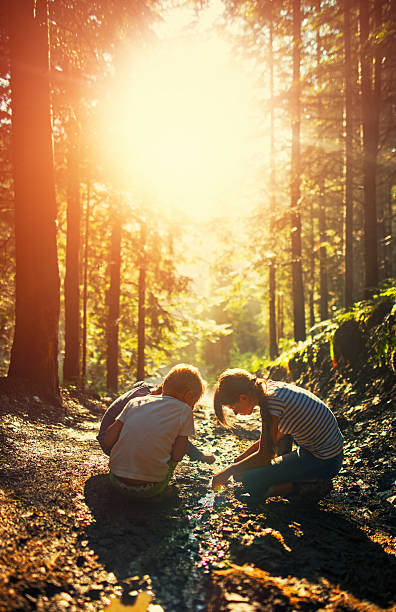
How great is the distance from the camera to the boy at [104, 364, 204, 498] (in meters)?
3.43

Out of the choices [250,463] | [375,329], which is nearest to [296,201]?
[375,329]

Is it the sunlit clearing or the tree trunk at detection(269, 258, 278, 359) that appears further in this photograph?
the tree trunk at detection(269, 258, 278, 359)

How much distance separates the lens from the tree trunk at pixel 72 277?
11.9m

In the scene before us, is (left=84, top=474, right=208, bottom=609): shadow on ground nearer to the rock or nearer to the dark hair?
the dark hair

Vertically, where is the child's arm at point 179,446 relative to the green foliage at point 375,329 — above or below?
below

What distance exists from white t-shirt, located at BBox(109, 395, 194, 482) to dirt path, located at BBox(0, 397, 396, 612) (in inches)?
14.9

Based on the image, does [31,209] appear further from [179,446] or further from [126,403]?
[179,446]

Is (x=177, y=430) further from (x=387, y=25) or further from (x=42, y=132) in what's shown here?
(x=387, y=25)

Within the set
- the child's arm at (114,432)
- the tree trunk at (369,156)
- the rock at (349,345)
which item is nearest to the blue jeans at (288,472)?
the child's arm at (114,432)

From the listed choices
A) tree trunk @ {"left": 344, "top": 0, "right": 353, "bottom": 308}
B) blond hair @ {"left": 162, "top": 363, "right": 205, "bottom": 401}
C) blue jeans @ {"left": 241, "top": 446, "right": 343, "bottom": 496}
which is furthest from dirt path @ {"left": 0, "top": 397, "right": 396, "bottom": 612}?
tree trunk @ {"left": 344, "top": 0, "right": 353, "bottom": 308}

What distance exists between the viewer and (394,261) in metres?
23.5

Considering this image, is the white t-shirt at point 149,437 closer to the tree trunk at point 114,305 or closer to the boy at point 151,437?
the boy at point 151,437

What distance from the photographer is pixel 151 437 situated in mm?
3412

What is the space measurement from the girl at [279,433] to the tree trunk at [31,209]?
4576 millimetres
